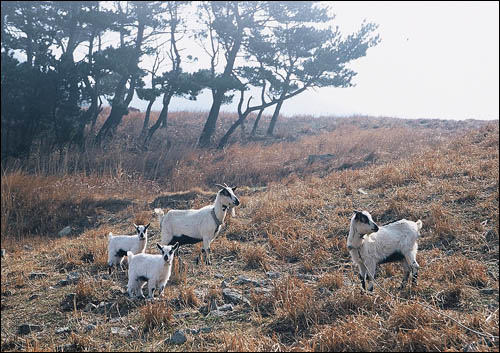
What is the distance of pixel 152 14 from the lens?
2070 cm

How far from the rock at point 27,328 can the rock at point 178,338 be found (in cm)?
178

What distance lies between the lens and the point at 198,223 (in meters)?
7.55

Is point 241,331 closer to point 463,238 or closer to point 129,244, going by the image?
point 129,244

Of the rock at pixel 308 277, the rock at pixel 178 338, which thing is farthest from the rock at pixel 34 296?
the rock at pixel 308 277

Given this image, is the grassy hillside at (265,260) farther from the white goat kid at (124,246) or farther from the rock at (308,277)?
the white goat kid at (124,246)

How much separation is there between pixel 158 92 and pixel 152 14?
410cm

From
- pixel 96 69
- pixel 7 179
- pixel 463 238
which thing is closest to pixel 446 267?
pixel 463 238

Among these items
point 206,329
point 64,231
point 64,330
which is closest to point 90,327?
point 64,330

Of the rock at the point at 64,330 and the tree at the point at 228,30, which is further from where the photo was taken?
the tree at the point at 228,30

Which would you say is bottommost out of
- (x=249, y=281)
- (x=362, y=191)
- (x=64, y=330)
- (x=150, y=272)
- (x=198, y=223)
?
(x=64, y=330)

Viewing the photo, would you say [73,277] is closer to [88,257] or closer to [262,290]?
[88,257]

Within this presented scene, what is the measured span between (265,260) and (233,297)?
4.48ft

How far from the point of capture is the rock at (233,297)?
18.8 feet

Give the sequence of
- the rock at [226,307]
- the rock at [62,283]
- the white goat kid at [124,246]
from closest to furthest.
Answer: the rock at [226,307]
the rock at [62,283]
the white goat kid at [124,246]
